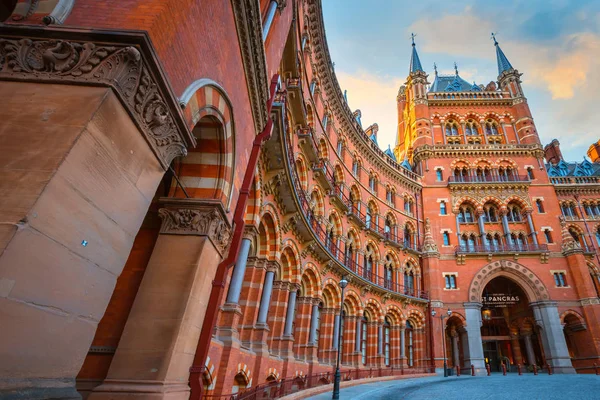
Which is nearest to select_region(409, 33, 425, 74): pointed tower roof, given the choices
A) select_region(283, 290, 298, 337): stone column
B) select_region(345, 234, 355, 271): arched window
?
select_region(345, 234, 355, 271): arched window

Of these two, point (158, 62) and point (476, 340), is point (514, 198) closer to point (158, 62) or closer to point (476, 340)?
point (476, 340)

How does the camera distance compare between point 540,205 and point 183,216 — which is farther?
point 540,205

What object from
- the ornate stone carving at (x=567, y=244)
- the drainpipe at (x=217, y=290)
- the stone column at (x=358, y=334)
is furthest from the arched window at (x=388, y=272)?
the drainpipe at (x=217, y=290)

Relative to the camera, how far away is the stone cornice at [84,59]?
11.5 ft

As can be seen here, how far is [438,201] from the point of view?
31969 millimetres

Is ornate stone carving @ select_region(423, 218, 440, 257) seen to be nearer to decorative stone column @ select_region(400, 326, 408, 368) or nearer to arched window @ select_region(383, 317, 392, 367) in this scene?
decorative stone column @ select_region(400, 326, 408, 368)

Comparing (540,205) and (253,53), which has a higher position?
(540,205)

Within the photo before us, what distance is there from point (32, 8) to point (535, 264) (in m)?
35.4

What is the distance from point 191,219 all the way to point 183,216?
16cm

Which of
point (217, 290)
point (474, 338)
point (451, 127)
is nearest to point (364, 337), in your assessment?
point (474, 338)

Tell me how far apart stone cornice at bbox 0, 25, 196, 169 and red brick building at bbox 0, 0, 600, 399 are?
2 cm

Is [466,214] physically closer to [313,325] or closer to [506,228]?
[506,228]

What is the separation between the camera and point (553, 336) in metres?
26.2

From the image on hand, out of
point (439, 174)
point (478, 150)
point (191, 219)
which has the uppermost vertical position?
point (478, 150)
